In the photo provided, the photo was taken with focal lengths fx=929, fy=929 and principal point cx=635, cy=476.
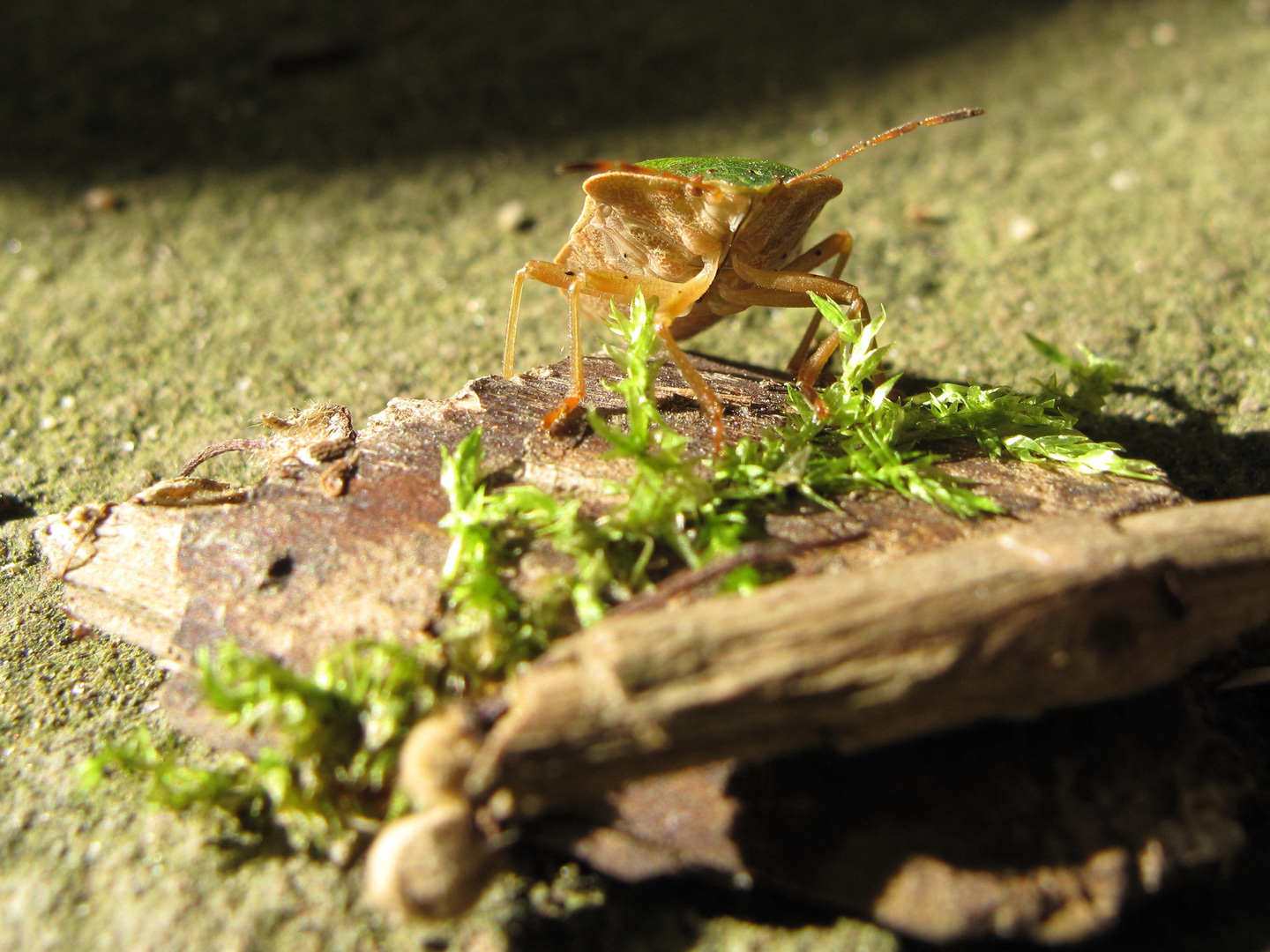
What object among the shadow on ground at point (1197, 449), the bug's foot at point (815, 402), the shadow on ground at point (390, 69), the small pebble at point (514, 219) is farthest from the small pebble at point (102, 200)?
the shadow on ground at point (1197, 449)

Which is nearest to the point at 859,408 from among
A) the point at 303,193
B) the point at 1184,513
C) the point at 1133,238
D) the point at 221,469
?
the point at 1184,513

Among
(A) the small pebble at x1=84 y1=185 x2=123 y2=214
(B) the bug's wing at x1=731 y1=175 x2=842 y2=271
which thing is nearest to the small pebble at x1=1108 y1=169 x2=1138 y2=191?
(B) the bug's wing at x1=731 y1=175 x2=842 y2=271

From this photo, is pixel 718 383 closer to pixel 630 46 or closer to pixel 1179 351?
pixel 1179 351

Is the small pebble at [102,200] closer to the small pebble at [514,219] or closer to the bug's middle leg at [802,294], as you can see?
the small pebble at [514,219]

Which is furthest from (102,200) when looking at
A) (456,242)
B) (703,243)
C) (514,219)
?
(703,243)

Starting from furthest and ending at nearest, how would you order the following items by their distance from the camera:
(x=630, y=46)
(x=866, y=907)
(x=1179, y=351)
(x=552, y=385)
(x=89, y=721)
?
(x=630, y=46) → (x=1179, y=351) → (x=552, y=385) → (x=89, y=721) → (x=866, y=907)
